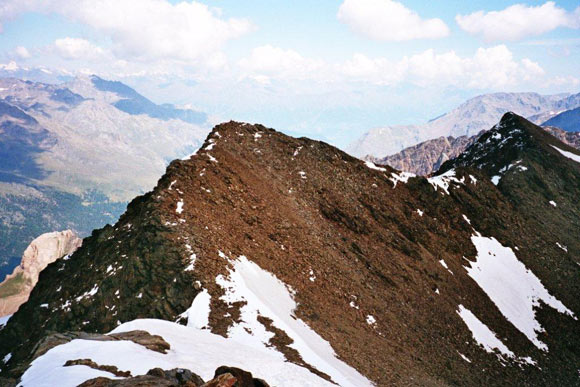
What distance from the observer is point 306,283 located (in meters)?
32.8

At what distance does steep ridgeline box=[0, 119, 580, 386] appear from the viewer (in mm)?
22719

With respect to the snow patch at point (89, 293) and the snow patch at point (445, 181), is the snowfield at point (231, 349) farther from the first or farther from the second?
the snow patch at point (445, 181)

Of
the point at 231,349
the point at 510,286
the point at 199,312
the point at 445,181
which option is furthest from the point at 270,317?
the point at 445,181

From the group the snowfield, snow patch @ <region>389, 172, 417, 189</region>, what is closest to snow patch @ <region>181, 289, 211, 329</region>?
the snowfield

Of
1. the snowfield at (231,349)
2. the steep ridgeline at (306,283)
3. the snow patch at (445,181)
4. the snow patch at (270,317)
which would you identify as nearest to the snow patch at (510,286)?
the steep ridgeline at (306,283)

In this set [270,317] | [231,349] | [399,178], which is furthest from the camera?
[399,178]

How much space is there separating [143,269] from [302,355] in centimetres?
1356

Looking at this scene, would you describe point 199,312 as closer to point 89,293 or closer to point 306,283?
point 89,293

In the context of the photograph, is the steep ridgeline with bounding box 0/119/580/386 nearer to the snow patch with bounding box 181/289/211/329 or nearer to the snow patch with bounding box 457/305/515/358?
the snow patch with bounding box 181/289/211/329

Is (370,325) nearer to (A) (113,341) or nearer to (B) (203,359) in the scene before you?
(B) (203,359)

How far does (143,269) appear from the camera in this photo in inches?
1096

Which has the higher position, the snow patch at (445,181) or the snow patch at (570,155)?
the snow patch at (570,155)

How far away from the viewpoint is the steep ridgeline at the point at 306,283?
22.7m

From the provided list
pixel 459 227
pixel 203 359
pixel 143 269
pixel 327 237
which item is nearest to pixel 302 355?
pixel 203 359
